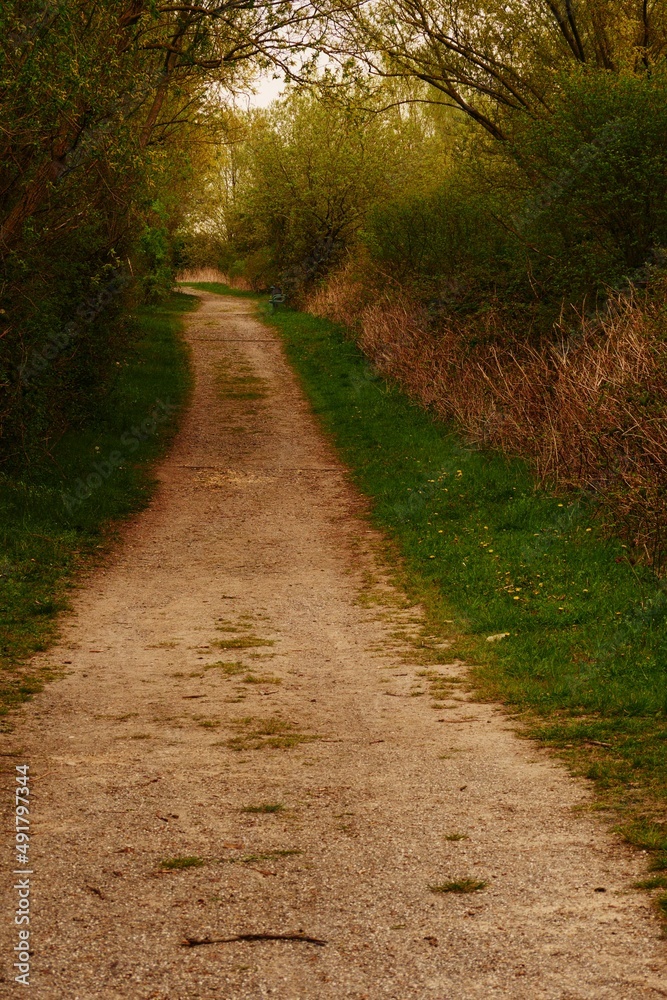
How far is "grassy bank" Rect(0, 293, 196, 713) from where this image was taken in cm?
896

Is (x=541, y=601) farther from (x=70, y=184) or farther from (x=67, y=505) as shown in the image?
(x=70, y=184)

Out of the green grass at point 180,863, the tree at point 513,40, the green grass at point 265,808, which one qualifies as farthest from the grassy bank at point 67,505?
the tree at point 513,40

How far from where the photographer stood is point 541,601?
28.9 ft

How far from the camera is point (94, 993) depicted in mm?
3588

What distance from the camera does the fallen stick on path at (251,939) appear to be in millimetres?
3912

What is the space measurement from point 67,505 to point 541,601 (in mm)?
6523

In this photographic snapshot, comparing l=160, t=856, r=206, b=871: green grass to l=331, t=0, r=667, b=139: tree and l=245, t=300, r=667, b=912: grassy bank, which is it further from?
l=331, t=0, r=667, b=139: tree

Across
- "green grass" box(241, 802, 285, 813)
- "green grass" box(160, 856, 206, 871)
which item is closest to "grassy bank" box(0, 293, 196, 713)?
"green grass" box(241, 802, 285, 813)

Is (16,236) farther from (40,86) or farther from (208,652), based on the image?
(208,652)

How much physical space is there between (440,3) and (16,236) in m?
14.7

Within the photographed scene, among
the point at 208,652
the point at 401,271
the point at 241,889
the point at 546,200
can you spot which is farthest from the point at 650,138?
the point at 241,889

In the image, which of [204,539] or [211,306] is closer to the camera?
[204,539]

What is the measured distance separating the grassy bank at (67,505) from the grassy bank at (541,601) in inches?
138

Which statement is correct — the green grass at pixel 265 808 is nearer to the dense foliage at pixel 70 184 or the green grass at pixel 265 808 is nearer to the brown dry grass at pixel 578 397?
the brown dry grass at pixel 578 397
